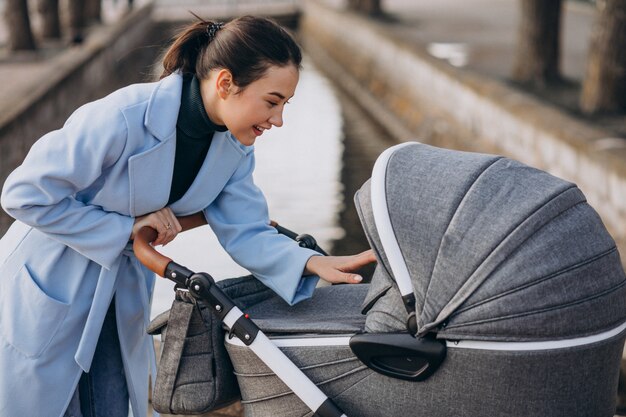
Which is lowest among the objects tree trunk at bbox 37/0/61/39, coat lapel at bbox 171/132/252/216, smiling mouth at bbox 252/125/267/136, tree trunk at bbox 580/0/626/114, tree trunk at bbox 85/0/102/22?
tree trunk at bbox 85/0/102/22

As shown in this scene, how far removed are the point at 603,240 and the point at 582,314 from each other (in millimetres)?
190

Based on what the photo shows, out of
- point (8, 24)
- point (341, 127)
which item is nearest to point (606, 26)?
point (341, 127)

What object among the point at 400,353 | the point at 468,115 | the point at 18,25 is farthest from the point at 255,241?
the point at 18,25

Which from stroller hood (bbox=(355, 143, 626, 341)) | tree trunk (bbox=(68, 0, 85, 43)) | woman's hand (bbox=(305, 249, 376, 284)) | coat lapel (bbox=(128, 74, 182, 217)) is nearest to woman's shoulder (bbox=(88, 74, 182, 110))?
coat lapel (bbox=(128, 74, 182, 217))

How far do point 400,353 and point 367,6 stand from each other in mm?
18615

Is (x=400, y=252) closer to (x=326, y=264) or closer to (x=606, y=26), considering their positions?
(x=326, y=264)

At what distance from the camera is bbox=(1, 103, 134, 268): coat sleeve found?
9.21ft

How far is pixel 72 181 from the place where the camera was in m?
2.82

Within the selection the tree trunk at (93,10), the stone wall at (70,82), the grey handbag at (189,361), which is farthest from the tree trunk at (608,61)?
the tree trunk at (93,10)

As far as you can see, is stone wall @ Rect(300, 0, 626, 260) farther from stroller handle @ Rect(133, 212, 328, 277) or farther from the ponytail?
the ponytail

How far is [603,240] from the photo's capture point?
2631 mm

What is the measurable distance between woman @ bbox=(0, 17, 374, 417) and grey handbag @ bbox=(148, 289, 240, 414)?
24 centimetres

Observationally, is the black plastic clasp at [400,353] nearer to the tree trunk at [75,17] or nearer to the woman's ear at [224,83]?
the woman's ear at [224,83]

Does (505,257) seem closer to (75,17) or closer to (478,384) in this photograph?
(478,384)
